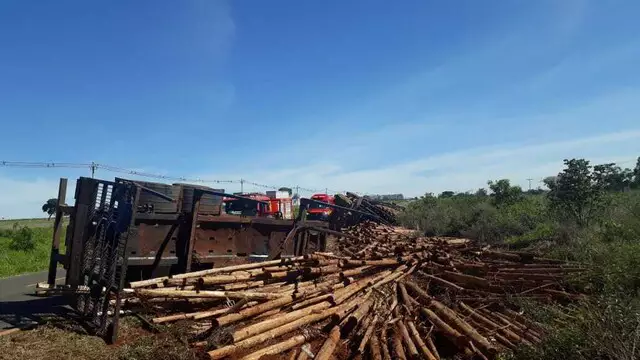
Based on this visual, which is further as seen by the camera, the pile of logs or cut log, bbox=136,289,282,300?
cut log, bbox=136,289,282,300

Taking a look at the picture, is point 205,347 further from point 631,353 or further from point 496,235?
point 496,235

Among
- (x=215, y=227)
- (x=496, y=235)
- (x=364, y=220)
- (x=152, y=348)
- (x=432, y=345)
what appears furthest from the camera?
(x=364, y=220)

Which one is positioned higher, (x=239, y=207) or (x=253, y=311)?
(x=239, y=207)

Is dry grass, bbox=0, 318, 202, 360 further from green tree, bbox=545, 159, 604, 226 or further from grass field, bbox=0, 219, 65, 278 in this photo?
green tree, bbox=545, 159, 604, 226

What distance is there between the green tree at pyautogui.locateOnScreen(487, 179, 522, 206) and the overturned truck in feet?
54.7

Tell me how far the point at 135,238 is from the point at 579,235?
1057cm

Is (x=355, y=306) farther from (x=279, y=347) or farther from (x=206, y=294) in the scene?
(x=206, y=294)

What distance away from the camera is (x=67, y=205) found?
8031 millimetres

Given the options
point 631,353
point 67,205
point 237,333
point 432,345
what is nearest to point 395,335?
point 432,345

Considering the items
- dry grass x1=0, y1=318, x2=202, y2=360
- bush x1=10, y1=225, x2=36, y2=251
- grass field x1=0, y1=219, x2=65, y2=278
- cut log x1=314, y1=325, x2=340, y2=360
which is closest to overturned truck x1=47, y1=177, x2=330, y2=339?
dry grass x1=0, y1=318, x2=202, y2=360

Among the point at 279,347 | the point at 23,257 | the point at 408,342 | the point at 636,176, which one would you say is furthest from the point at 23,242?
the point at 636,176

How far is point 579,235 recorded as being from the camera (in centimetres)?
1198

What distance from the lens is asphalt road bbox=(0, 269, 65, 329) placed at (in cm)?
754

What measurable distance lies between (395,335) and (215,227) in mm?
4045
